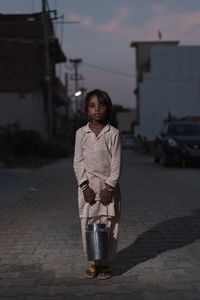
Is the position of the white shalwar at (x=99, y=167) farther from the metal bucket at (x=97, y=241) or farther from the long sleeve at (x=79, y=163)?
the metal bucket at (x=97, y=241)

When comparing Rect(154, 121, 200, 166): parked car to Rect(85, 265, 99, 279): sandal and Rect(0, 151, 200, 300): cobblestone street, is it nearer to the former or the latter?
Rect(0, 151, 200, 300): cobblestone street

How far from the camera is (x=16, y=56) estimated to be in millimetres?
45469

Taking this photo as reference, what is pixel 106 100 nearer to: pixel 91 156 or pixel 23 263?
pixel 91 156

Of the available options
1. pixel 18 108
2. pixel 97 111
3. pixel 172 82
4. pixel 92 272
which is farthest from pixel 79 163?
pixel 172 82

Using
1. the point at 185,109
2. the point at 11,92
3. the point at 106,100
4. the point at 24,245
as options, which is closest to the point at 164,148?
the point at 24,245

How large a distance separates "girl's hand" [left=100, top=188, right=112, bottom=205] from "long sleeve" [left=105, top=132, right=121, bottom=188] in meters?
0.08

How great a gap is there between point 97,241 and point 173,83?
60825mm

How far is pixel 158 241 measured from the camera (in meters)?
8.57

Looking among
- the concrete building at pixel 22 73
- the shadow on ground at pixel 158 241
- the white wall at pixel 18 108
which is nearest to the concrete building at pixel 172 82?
the concrete building at pixel 22 73

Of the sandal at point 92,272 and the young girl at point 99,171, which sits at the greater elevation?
the young girl at point 99,171

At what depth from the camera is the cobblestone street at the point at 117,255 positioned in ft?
20.3

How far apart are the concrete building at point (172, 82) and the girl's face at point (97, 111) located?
58.7 m

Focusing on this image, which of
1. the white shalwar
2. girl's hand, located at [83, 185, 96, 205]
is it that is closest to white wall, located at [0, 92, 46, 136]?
the white shalwar

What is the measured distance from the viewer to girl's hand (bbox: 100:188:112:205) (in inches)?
254
